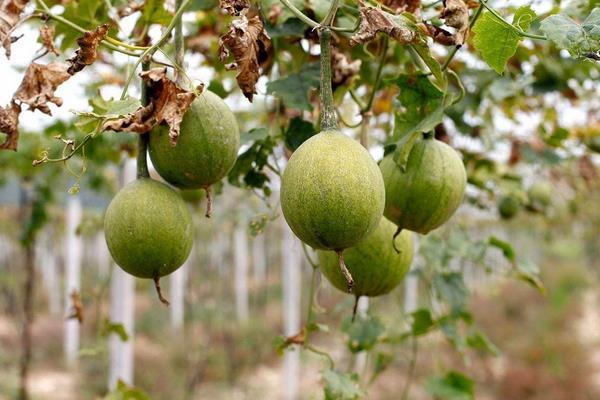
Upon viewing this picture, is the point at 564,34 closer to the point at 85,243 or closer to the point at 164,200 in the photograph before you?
the point at 164,200

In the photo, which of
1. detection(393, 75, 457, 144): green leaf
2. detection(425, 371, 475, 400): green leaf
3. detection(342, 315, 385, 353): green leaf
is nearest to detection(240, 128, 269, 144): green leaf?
detection(393, 75, 457, 144): green leaf

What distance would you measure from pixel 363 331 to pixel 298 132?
788 millimetres

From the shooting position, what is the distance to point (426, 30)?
0.95 meters

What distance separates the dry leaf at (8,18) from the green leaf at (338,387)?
3.40 ft

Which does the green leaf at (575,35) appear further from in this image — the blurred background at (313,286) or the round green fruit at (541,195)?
the round green fruit at (541,195)

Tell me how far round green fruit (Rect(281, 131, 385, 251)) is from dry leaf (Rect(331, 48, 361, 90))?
1.53 feet

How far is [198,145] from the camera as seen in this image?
996mm

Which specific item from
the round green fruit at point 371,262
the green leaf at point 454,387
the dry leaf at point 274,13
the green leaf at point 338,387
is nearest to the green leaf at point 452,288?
the green leaf at point 454,387

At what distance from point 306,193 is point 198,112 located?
0.26 metres

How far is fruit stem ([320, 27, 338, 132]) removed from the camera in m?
0.95

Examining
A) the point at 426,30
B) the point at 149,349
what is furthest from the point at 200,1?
the point at 149,349

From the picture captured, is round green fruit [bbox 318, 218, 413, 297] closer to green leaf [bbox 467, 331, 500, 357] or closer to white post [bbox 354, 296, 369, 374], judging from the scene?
white post [bbox 354, 296, 369, 374]

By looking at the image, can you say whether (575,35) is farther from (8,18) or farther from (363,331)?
(363,331)

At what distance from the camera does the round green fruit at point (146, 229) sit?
99cm
